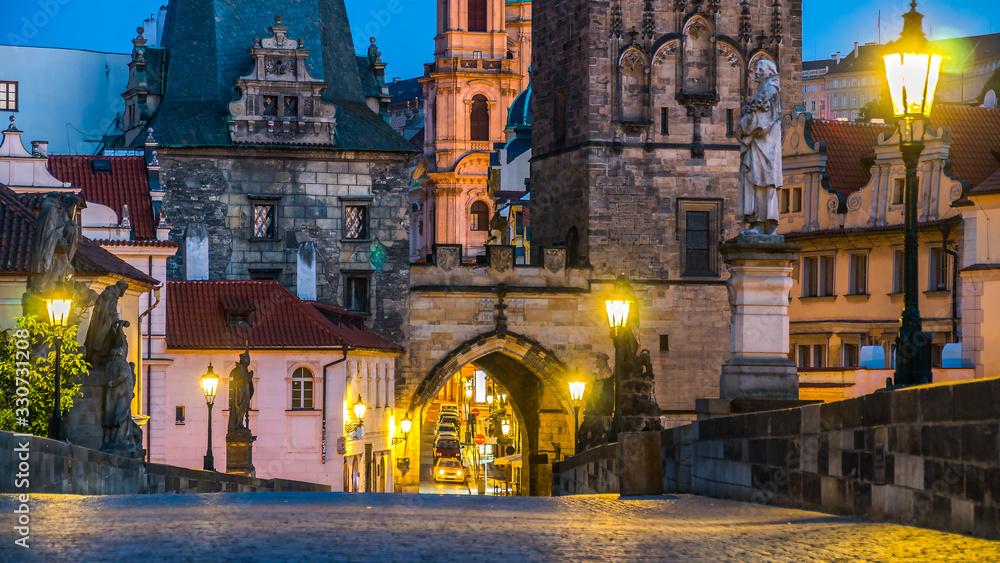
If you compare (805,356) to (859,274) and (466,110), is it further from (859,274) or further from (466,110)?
(466,110)

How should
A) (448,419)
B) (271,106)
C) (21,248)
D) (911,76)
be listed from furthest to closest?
(448,419), (271,106), (21,248), (911,76)

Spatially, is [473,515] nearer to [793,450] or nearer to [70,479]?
[793,450]

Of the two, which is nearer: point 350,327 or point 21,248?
point 21,248

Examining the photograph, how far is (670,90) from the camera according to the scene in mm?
49625

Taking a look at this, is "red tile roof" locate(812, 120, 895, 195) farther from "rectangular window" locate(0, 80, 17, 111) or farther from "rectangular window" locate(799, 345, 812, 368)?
"rectangular window" locate(0, 80, 17, 111)

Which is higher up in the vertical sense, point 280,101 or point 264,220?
point 280,101

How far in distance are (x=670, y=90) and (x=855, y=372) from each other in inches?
571

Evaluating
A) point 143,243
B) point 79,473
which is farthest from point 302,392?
point 79,473

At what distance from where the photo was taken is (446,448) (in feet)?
209

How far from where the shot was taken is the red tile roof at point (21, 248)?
107 feet

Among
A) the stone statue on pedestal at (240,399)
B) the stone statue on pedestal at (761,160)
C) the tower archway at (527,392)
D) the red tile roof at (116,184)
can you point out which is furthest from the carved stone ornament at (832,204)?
the stone statue on pedestal at (761,160)

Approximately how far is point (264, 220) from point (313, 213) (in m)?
1.42

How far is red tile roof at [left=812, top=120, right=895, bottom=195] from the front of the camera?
47.9 meters

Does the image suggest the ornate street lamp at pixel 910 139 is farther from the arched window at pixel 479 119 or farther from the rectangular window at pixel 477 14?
the arched window at pixel 479 119
